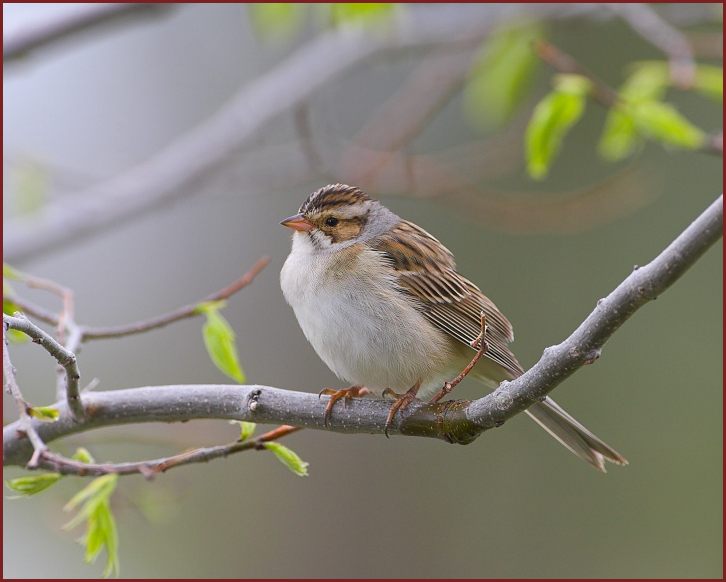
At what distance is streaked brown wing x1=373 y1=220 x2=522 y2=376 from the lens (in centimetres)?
375

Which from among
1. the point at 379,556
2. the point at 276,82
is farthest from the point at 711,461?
the point at 276,82

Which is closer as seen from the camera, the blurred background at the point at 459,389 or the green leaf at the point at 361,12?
the green leaf at the point at 361,12

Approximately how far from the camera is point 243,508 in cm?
870

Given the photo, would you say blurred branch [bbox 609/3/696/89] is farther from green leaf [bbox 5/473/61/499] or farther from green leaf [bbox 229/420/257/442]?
green leaf [bbox 5/473/61/499]

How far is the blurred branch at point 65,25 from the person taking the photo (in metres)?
4.98

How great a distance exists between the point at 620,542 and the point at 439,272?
16.4ft

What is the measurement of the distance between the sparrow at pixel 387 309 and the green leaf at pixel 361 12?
0.98m

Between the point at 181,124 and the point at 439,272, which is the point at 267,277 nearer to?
the point at 181,124

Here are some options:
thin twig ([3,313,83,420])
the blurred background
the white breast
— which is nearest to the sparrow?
the white breast

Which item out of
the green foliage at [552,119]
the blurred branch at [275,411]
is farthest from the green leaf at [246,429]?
the green foliage at [552,119]

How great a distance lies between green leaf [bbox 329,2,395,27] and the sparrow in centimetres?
98

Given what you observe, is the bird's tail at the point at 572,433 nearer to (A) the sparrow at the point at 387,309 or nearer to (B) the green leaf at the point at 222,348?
(A) the sparrow at the point at 387,309

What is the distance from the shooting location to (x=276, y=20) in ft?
16.5

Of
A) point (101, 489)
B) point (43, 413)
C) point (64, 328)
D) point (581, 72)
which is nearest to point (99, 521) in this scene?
point (101, 489)
